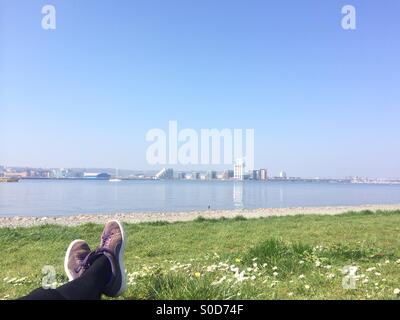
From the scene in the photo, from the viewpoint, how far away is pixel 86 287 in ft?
11.9

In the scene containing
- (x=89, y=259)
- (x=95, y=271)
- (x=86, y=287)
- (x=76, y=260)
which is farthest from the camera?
(x=76, y=260)

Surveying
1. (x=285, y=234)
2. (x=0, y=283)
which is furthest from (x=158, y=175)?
(x=0, y=283)

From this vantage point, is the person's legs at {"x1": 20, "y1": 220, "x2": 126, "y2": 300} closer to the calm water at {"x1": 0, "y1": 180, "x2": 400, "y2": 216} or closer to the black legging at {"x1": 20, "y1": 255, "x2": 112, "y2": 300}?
the black legging at {"x1": 20, "y1": 255, "x2": 112, "y2": 300}

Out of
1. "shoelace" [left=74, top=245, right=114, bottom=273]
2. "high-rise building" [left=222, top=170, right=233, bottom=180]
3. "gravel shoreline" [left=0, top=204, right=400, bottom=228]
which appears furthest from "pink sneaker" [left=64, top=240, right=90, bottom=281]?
"high-rise building" [left=222, top=170, right=233, bottom=180]

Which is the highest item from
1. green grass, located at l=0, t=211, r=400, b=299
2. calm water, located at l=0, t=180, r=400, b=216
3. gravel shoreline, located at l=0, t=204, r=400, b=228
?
green grass, located at l=0, t=211, r=400, b=299

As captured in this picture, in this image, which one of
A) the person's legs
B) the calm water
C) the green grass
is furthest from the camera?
the calm water

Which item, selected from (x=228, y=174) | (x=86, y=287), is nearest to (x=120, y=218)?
(x=86, y=287)

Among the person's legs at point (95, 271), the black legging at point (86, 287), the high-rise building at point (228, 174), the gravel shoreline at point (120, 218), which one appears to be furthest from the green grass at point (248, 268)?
the high-rise building at point (228, 174)

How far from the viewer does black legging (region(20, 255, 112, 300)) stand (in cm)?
320

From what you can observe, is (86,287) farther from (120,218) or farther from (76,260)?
(120,218)

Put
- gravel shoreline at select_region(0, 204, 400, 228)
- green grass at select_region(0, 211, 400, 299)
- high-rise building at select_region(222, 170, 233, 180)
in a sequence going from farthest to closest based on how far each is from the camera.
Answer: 1. high-rise building at select_region(222, 170, 233, 180)
2. gravel shoreline at select_region(0, 204, 400, 228)
3. green grass at select_region(0, 211, 400, 299)
